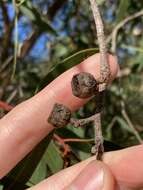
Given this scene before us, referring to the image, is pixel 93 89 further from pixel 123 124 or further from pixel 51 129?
pixel 123 124

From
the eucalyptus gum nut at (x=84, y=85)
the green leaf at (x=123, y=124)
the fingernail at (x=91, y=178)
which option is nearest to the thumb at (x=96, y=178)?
the fingernail at (x=91, y=178)

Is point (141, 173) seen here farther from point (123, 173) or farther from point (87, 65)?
point (87, 65)

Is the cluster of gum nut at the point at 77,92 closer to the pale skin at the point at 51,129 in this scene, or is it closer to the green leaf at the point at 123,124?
the pale skin at the point at 51,129

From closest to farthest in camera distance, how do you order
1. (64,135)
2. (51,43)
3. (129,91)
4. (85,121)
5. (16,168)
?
1. (85,121)
2. (16,168)
3. (64,135)
4. (51,43)
5. (129,91)

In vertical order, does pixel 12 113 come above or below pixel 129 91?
above

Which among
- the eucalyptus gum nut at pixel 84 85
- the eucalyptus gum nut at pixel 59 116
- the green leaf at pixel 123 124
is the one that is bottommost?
the green leaf at pixel 123 124

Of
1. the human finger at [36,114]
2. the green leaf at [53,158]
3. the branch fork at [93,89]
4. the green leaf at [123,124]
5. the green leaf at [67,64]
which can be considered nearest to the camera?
the branch fork at [93,89]

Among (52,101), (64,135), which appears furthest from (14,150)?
(64,135)
